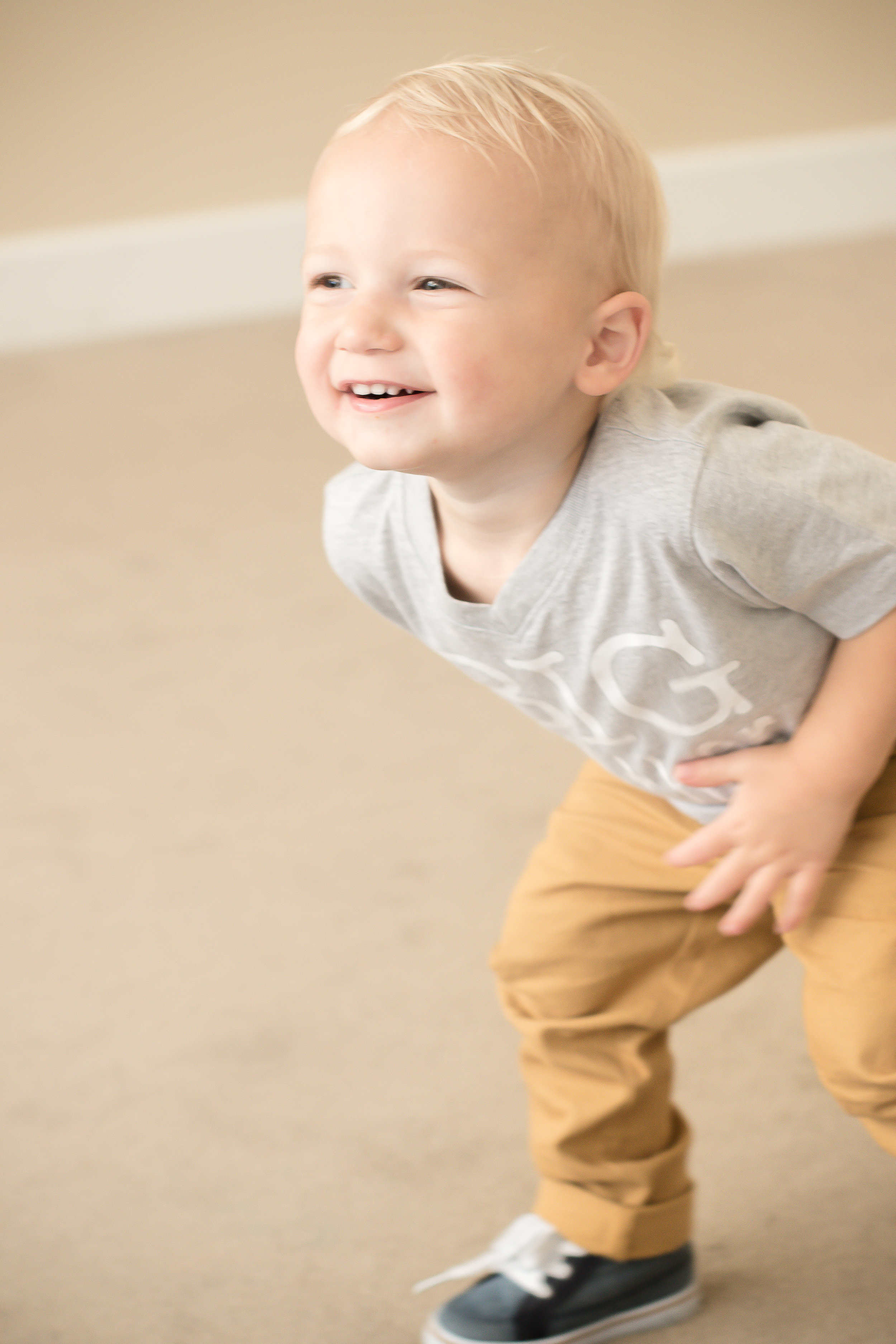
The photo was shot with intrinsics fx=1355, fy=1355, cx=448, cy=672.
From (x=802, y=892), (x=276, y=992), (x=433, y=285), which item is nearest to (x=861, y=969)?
(x=802, y=892)

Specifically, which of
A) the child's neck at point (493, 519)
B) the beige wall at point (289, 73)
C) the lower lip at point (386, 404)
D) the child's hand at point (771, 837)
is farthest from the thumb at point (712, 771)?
the beige wall at point (289, 73)

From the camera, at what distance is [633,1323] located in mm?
839

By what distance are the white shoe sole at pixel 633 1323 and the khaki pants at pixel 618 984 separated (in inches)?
1.4

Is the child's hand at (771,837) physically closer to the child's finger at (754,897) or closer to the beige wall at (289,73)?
the child's finger at (754,897)

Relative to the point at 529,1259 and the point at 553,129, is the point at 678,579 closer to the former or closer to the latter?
the point at 553,129

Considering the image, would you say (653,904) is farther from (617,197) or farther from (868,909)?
(617,197)

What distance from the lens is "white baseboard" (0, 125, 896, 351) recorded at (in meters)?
2.59

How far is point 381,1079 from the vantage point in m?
A: 1.01

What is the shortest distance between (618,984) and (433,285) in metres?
0.42

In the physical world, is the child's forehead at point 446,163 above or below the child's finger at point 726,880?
above

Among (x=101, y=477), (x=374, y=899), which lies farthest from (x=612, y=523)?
(x=101, y=477)

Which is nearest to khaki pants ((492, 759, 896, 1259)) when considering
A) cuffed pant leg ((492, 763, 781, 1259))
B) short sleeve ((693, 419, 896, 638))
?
cuffed pant leg ((492, 763, 781, 1259))

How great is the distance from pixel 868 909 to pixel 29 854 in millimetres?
843

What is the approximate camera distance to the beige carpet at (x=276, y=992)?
2.86 ft
